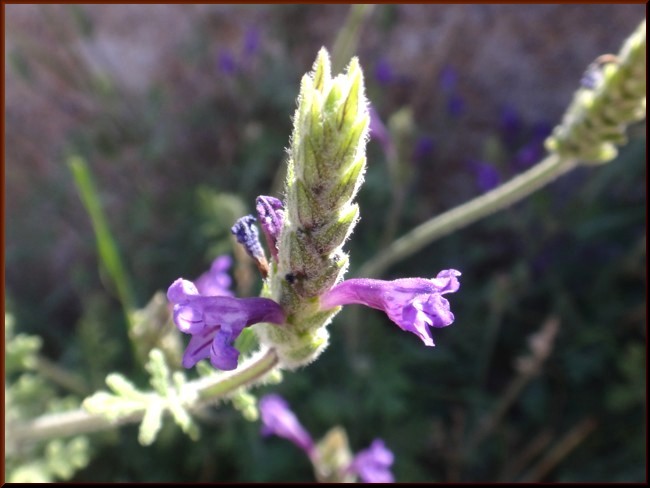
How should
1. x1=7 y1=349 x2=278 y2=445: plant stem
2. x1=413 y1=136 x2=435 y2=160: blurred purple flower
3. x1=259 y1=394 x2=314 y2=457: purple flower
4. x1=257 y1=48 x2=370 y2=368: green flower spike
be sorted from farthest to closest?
x1=413 y1=136 x2=435 y2=160: blurred purple flower < x1=259 y1=394 x2=314 y2=457: purple flower < x1=7 y1=349 x2=278 y2=445: plant stem < x1=257 y1=48 x2=370 y2=368: green flower spike

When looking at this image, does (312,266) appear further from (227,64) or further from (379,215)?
(227,64)

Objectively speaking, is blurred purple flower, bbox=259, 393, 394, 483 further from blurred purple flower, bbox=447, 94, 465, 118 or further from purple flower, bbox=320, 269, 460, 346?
blurred purple flower, bbox=447, 94, 465, 118

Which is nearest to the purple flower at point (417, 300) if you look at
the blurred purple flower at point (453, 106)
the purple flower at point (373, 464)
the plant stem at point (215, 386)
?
the plant stem at point (215, 386)

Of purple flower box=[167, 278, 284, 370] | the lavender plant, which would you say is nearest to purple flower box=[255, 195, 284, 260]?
the lavender plant

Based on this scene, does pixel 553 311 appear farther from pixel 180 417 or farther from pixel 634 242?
Result: pixel 180 417

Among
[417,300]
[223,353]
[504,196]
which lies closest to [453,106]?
[504,196]

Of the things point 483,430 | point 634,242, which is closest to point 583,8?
point 634,242
